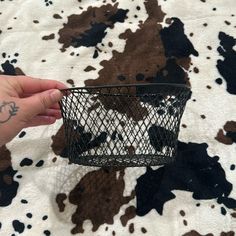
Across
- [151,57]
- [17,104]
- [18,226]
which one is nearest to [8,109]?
[17,104]

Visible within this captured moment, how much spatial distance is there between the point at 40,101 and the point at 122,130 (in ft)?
0.78

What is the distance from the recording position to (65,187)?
80 cm

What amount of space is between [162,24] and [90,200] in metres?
0.47

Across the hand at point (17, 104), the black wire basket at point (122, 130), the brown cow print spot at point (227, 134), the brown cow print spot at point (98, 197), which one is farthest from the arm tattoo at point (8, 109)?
the brown cow print spot at point (227, 134)

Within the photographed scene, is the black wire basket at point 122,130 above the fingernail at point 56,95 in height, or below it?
below

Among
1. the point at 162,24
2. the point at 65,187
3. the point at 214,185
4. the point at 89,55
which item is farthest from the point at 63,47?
the point at 214,185

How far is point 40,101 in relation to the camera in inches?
25.8

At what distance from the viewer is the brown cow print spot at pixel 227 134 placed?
2.76ft

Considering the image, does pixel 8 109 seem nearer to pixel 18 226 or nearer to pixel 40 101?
pixel 40 101

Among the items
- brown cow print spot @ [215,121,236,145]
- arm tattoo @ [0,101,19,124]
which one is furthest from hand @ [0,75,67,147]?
brown cow print spot @ [215,121,236,145]

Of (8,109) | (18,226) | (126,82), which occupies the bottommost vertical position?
(18,226)

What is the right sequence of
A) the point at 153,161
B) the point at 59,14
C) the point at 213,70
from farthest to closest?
the point at 59,14 → the point at 213,70 → the point at 153,161

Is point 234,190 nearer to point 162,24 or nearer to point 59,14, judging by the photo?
point 162,24

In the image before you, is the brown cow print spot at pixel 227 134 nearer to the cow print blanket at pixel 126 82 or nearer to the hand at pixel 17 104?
the cow print blanket at pixel 126 82
